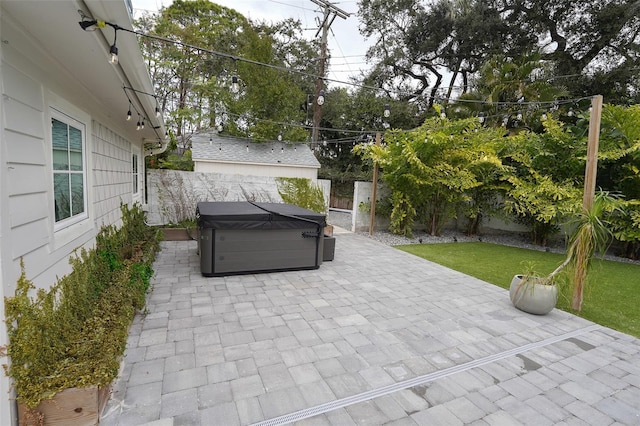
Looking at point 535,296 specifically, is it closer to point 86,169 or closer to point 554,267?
point 554,267

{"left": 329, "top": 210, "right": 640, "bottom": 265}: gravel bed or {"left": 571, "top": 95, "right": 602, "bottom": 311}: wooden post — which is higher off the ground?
{"left": 571, "top": 95, "right": 602, "bottom": 311}: wooden post

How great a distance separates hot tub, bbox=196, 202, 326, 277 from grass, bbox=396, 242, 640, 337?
2.80 meters

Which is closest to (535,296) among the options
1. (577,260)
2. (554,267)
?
(577,260)

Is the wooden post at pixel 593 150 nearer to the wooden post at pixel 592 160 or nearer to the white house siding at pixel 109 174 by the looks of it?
the wooden post at pixel 592 160

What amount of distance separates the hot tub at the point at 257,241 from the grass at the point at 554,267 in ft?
9.19

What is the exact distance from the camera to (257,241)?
4.46 metres

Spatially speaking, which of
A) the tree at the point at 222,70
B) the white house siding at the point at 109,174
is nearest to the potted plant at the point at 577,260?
the white house siding at the point at 109,174

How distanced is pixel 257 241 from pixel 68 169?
2.33 m

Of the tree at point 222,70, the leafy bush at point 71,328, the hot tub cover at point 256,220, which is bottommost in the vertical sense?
the leafy bush at point 71,328

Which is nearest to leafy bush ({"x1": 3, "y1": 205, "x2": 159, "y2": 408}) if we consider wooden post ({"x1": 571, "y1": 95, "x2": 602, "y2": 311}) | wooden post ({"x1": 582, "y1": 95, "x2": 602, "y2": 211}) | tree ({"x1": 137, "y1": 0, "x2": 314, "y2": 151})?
wooden post ({"x1": 571, "y1": 95, "x2": 602, "y2": 311})

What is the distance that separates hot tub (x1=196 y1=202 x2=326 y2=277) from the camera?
4.23 meters

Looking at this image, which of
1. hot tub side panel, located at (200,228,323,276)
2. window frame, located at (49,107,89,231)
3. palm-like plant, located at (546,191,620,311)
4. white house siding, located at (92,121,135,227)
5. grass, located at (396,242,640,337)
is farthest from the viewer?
hot tub side panel, located at (200,228,323,276)

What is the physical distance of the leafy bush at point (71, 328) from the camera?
158cm

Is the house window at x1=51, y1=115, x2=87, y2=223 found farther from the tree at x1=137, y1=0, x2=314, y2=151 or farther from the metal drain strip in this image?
the tree at x1=137, y1=0, x2=314, y2=151
